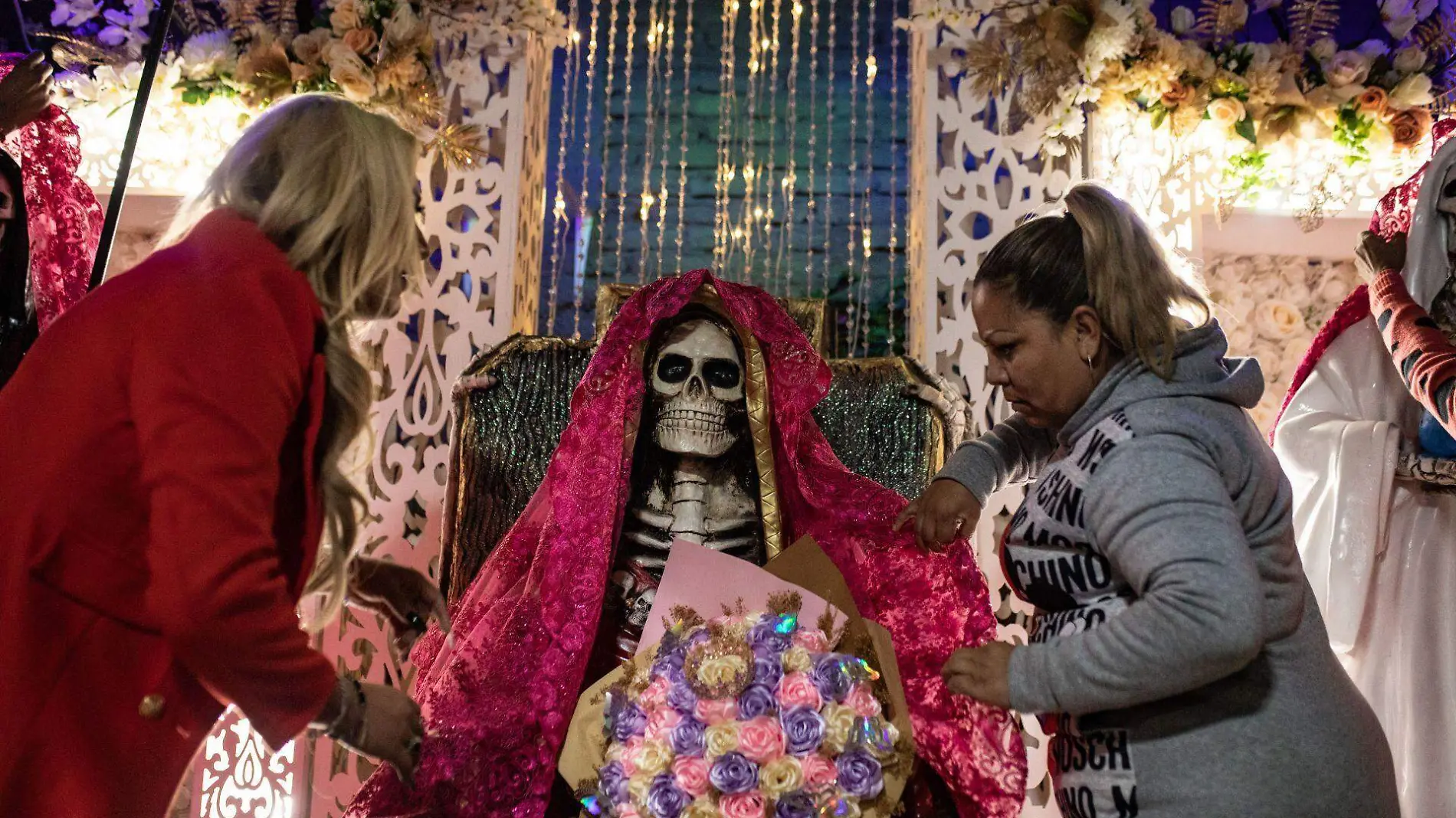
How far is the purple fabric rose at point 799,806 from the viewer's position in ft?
6.05

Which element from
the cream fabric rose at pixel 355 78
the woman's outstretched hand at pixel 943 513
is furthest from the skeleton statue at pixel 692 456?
Result: the cream fabric rose at pixel 355 78

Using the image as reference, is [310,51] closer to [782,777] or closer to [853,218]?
[853,218]

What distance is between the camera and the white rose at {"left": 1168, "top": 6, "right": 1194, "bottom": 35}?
148 inches

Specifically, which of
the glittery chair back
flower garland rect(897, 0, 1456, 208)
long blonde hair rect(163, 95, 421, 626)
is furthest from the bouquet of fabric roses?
flower garland rect(897, 0, 1456, 208)

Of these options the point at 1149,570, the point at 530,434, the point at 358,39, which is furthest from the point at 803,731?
the point at 358,39

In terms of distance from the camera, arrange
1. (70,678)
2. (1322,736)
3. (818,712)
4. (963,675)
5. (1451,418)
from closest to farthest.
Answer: (70,678), (1322,736), (963,675), (818,712), (1451,418)

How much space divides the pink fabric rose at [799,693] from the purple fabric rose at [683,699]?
0.14m

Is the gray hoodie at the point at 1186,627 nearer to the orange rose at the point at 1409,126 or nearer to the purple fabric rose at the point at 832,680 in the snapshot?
the purple fabric rose at the point at 832,680

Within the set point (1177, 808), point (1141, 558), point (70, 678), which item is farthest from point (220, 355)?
point (1177, 808)

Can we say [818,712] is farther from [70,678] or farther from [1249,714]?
[70,678]

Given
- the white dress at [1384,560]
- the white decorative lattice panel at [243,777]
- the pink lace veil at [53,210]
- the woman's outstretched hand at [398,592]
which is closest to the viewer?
the woman's outstretched hand at [398,592]

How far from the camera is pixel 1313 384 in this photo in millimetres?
3385

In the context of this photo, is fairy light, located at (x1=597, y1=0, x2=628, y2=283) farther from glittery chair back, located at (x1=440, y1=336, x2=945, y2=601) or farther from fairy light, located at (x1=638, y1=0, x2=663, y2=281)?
glittery chair back, located at (x1=440, y1=336, x2=945, y2=601)

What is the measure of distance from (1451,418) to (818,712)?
6.12 ft
